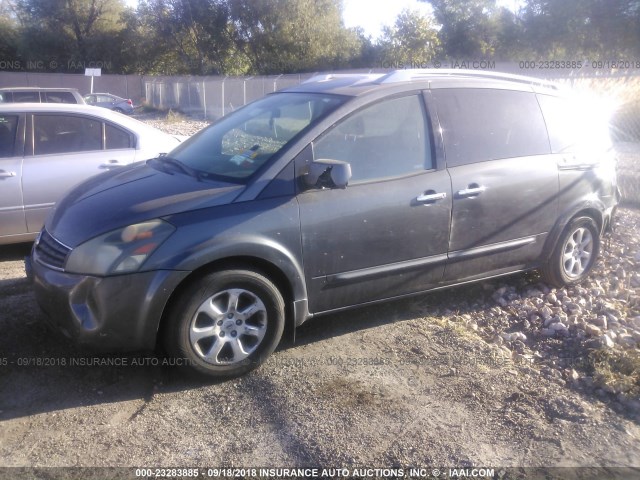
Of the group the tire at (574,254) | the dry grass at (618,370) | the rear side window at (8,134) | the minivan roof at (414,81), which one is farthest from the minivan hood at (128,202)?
the tire at (574,254)

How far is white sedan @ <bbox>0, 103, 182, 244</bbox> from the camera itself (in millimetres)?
5852

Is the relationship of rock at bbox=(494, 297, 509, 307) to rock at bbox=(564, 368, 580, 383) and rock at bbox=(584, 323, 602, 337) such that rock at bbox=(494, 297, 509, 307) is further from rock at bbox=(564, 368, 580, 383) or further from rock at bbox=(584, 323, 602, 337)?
rock at bbox=(564, 368, 580, 383)

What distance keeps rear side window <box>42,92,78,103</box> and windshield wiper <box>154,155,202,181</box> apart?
8346 millimetres

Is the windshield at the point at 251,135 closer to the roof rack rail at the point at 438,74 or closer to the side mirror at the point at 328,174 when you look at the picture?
the side mirror at the point at 328,174

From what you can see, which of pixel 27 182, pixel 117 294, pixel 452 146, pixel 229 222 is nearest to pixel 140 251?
pixel 117 294

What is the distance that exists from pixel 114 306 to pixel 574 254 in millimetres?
3970

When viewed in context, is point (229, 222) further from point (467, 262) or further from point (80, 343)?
point (467, 262)

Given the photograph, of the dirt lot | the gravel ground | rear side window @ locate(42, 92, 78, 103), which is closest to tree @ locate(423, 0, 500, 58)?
rear side window @ locate(42, 92, 78, 103)

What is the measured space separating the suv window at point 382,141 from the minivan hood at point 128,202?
76cm

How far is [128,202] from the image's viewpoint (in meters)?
3.94

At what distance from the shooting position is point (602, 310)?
17.3ft

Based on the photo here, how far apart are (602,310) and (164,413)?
3.64m

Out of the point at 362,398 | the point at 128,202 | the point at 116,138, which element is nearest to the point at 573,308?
the point at 362,398

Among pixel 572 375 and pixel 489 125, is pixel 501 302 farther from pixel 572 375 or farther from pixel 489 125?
pixel 489 125
